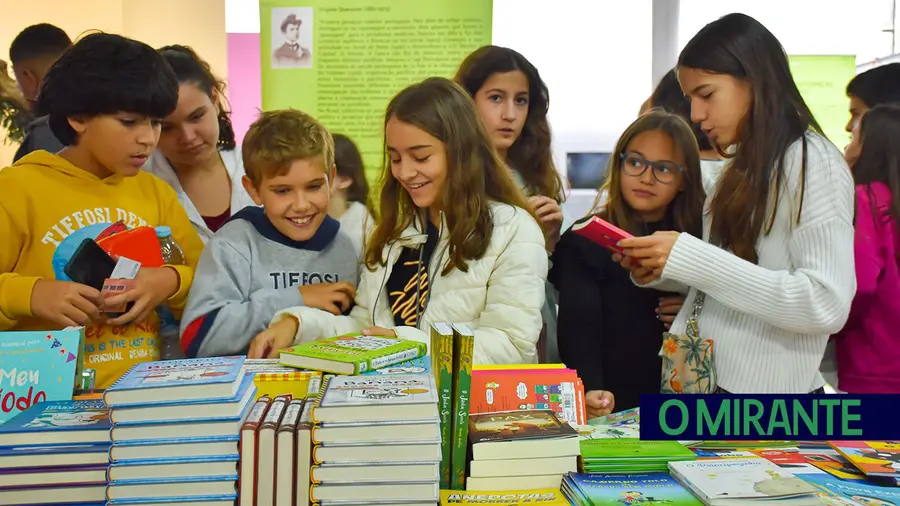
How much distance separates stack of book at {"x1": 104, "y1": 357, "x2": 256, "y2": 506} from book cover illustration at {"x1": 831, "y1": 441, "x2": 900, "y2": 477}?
1.14 m

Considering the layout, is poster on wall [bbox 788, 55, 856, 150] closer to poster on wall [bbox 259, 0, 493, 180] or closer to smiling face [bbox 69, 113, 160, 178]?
poster on wall [bbox 259, 0, 493, 180]

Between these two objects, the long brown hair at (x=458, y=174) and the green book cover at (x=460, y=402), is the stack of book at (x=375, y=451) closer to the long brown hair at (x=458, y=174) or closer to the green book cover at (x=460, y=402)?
the green book cover at (x=460, y=402)

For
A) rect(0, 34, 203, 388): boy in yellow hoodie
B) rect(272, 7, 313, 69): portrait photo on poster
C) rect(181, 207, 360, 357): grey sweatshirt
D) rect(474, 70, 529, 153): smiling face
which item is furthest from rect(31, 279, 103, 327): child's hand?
rect(272, 7, 313, 69): portrait photo on poster

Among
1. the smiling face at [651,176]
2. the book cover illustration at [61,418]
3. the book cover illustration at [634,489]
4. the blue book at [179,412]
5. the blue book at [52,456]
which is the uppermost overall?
the smiling face at [651,176]

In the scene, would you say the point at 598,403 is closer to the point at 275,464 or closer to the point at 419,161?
the point at 419,161

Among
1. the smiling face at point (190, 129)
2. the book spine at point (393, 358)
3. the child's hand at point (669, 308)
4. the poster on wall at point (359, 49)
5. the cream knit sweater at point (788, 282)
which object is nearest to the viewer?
the book spine at point (393, 358)

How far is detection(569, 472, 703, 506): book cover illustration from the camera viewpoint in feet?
4.05

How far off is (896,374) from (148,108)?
8.52 feet

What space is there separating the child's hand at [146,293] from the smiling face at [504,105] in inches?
48.7

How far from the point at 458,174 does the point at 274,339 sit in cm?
71

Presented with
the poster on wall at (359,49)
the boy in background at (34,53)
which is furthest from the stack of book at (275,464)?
the boy in background at (34,53)

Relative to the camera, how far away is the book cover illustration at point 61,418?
124 cm

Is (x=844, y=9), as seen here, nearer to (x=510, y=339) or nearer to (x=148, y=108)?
(x=510, y=339)

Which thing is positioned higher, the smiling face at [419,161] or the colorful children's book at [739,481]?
the smiling face at [419,161]
